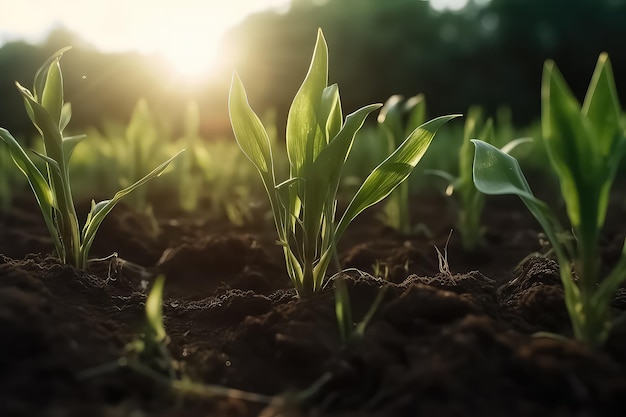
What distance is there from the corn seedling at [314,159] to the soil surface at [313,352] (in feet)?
0.45

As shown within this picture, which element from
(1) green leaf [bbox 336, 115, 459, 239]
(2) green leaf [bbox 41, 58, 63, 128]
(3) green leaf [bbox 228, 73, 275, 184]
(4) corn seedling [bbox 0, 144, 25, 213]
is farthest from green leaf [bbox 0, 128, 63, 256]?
(4) corn seedling [bbox 0, 144, 25, 213]

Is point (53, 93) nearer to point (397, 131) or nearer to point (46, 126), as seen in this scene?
point (46, 126)

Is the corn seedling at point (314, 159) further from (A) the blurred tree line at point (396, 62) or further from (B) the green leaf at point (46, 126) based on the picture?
(A) the blurred tree line at point (396, 62)

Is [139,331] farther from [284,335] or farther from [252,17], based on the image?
[252,17]

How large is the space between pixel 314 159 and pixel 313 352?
1.54 feet

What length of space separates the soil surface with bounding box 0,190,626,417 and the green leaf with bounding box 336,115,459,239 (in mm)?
194

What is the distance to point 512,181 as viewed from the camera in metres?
1.24

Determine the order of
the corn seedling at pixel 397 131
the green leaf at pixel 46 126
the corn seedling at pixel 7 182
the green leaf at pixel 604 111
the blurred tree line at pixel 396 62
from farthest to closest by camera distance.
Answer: the blurred tree line at pixel 396 62 < the corn seedling at pixel 7 182 < the corn seedling at pixel 397 131 < the green leaf at pixel 46 126 < the green leaf at pixel 604 111

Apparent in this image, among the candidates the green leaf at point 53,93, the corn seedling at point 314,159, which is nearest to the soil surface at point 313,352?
the corn seedling at point 314,159

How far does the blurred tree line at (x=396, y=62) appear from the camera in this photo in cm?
1098

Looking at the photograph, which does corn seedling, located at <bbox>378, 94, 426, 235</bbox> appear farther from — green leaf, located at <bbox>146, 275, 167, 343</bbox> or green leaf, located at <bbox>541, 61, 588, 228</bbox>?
green leaf, located at <bbox>146, 275, 167, 343</bbox>

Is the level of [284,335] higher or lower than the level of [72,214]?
lower

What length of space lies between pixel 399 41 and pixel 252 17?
351 cm

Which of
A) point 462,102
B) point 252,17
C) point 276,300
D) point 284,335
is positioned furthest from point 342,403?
point 252,17
